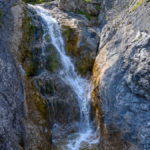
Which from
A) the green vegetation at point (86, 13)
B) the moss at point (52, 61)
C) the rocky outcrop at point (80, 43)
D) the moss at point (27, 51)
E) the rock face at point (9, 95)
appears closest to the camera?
the rock face at point (9, 95)

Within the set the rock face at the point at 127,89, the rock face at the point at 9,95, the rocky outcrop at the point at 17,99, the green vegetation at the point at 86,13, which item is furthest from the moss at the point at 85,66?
the green vegetation at the point at 86,13

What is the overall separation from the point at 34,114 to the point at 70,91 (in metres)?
2.50

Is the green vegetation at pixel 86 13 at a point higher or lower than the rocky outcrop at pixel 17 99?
higher

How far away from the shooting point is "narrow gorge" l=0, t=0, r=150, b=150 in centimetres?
582

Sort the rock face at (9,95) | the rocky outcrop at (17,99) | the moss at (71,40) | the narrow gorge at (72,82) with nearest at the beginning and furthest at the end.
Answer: the rock face at (9,95), the rocky outcrop at (17,99), the narrow gorge at (72,82), the moss at (71,40)

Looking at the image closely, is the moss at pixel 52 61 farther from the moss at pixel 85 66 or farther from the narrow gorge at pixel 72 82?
the moss at pixel 85 66

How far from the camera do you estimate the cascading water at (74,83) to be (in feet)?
25.0

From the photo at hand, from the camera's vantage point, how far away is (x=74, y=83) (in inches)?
383

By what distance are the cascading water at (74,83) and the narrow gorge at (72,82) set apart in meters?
0.04

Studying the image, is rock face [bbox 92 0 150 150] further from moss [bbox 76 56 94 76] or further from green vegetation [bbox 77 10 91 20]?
green vegetation [bbox 77 10 91 20]

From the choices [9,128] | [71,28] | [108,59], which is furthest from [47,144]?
[71,28]

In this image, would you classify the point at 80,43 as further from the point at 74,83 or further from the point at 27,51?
the point at 27,51

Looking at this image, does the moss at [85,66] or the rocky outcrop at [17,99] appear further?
the moss at [85,66]

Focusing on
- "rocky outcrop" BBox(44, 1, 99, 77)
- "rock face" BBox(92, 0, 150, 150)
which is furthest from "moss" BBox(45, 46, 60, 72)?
"rock face" BBox(92, 0, 150, 150)
